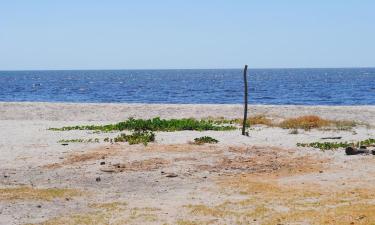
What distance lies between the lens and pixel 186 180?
16.5 meters

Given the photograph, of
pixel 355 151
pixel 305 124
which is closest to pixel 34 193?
pixel 355 151

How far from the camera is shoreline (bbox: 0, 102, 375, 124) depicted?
133ft

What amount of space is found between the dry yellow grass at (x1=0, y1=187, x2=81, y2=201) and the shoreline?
2439cm

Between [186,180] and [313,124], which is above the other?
[313,124]

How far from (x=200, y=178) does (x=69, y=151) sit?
7069 mm

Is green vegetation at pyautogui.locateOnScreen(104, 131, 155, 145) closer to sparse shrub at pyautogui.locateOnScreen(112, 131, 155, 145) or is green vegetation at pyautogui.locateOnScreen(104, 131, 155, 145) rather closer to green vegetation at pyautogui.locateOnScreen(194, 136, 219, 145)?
sparse shrub at pyautogui.locateOnScreen(112, 131, 155, 145)

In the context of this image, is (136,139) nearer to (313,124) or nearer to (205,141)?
(205,141)

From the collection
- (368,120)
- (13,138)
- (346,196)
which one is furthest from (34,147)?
(368,120)

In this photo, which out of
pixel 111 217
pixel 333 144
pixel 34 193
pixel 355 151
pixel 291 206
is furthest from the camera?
Result: pixel 333 144

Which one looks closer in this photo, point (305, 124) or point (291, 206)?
point (291, 206)

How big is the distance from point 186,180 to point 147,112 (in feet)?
90.5

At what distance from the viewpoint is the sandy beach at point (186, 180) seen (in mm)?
12398

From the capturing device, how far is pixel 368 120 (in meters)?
36.4

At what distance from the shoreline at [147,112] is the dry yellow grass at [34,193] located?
24390 mm
